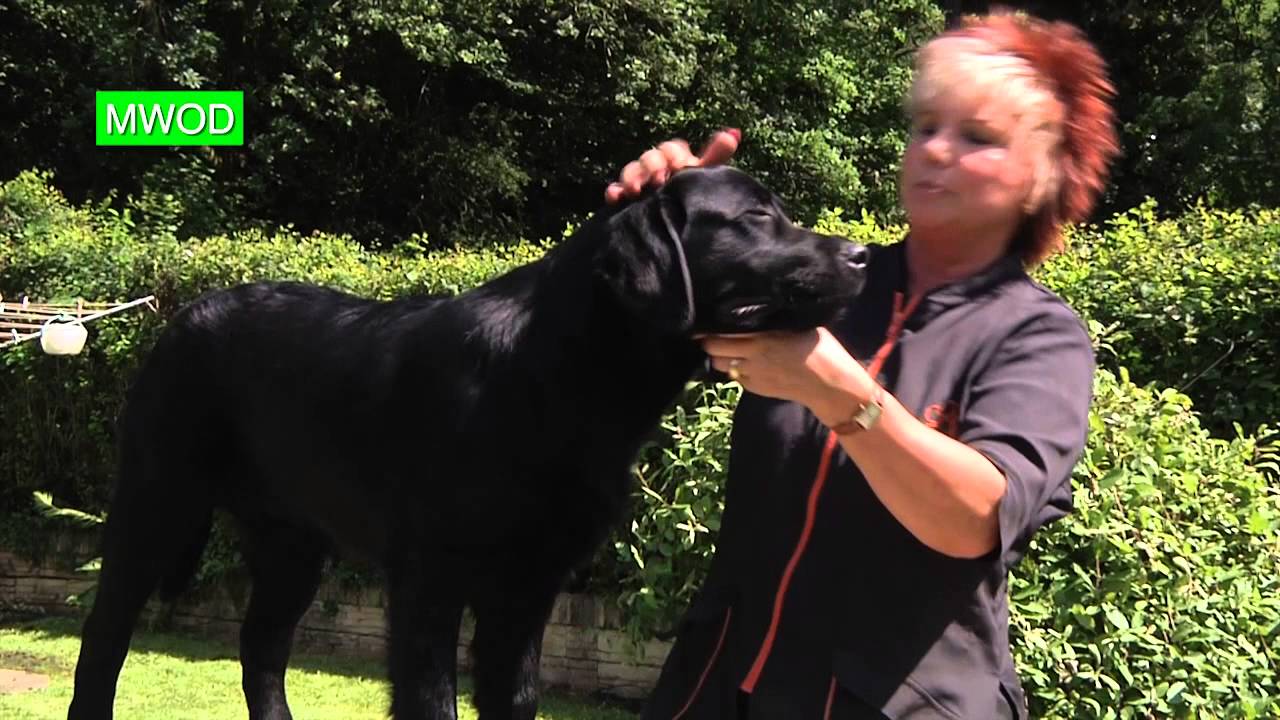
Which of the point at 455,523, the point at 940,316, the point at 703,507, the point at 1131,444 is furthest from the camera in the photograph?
the point at 703,507

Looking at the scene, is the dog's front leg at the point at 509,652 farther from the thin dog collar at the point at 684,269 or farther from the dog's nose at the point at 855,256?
the dog's nose at the point at 855,256

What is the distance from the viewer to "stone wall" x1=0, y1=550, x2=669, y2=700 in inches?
206

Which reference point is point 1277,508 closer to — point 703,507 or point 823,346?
point 703,507

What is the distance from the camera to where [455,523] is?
2.58 metres

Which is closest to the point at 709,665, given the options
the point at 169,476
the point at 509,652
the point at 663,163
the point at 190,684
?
the point at 663,163

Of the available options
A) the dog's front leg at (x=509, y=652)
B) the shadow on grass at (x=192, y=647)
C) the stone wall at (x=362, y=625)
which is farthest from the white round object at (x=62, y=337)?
the dog's front leg at (x=509, y=652)

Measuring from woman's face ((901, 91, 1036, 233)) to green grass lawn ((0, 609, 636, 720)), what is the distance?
3.24 m

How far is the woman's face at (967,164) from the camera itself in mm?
1566

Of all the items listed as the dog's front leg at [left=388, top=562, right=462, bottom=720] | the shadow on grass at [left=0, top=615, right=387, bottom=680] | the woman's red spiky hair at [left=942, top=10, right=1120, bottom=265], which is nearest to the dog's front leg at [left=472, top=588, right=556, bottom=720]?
the dog's front leg at [left=388, top=562, right=462, bottom=720]

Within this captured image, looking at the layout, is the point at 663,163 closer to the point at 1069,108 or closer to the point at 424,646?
the point at 1069,108

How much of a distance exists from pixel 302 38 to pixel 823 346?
15981mm

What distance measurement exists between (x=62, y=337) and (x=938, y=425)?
4.34 m

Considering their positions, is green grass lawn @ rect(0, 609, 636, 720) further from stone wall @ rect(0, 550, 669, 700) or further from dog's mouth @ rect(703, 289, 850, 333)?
dog's mouth @ rect(703, 289, 850, 333)

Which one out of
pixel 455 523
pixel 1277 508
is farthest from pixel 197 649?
pixel 1277 508
